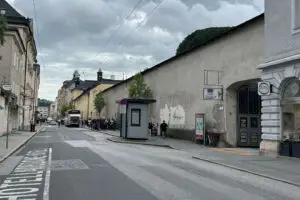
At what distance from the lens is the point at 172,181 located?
979 centimetres

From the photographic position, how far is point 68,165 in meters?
12.8

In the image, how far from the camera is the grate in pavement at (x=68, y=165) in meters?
12.1

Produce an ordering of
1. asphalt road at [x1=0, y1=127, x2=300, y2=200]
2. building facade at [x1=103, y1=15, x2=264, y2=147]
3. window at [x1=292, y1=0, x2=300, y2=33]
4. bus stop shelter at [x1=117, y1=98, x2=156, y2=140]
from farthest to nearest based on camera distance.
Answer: bus stop shelter at [x1=117, y1=98, x2=156, y2=140] → building facade at [x1=103, y1=15, x2=264, y2=147] → window at [x1=292, y1=0, x2=300, y2=33] → asphalt road at [x1=0, y1=127, x2=300, y2=200]

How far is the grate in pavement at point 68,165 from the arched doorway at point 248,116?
42.8 ft

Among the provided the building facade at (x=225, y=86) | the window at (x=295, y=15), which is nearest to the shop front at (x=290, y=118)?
the window at (x=295, y=15)

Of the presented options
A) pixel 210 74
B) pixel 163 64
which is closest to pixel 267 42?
pixel 210 74

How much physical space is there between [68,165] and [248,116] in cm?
1459

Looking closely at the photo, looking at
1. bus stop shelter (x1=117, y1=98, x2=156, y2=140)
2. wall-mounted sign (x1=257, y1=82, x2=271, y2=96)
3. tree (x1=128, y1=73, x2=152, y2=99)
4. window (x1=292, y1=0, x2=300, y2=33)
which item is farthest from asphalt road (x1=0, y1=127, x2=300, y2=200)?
tree (x1=128, y1=73, x2=152, y2=99)

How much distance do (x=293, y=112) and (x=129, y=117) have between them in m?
14.5

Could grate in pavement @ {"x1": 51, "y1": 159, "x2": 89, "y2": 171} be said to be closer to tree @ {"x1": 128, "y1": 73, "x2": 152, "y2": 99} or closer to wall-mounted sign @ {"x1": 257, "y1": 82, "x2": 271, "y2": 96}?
wall-mounted sign @ {"x1": 257, "y1": 82, "x2": 271, "y2": 96}

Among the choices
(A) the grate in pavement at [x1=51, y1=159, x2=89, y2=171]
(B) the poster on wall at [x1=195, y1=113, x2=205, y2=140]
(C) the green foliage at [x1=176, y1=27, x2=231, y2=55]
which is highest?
(C) the green foliage at [x1=176, y1=27, x2=231, y2=55]

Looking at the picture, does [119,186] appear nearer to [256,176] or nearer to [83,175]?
[83,175]

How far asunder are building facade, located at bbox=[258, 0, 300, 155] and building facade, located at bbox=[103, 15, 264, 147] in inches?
104

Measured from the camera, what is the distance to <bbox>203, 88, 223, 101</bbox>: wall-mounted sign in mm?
23172
